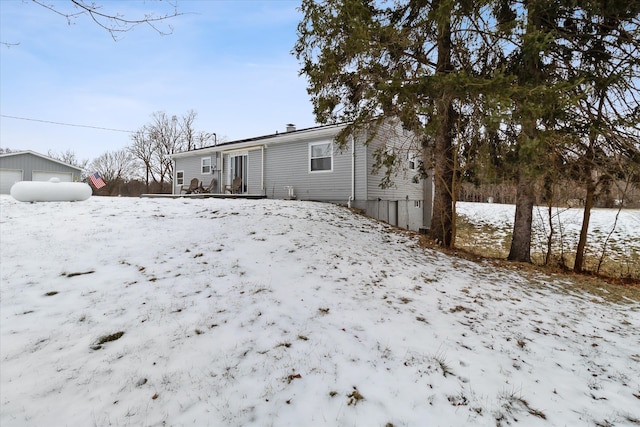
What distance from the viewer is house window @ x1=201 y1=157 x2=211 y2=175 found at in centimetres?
1695

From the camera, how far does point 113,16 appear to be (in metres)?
3.01

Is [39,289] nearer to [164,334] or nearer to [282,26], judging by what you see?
[164,334]

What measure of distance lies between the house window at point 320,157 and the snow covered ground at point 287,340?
6952 millimetres

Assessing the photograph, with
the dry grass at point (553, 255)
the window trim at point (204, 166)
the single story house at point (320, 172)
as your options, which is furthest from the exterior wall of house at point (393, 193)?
the window trim at point (204, 166)

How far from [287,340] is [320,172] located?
1005 cm

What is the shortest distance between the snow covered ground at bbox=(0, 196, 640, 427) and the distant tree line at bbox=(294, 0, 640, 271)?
2625mm

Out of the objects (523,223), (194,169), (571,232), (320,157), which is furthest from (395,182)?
(194,169)

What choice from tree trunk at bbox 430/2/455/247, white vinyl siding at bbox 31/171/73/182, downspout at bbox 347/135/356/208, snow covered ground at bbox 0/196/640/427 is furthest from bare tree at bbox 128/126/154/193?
tree trunk at bbox 430/2/455/247

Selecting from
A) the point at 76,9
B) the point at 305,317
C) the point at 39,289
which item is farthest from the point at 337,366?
the point at 76,9

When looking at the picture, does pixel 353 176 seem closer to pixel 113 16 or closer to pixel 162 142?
pixel 113 16

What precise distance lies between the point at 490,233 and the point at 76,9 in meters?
19.1

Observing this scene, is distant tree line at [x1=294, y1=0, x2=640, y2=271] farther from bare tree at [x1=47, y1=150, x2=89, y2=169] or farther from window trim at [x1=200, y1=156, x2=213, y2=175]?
bare tree at [x1=47, y1=150, x2=89, y2=169]

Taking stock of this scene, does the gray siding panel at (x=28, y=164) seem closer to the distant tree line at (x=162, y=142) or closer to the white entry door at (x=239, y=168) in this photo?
the distant tree line at (x=162, y=142)

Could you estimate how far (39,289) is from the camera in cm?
388
